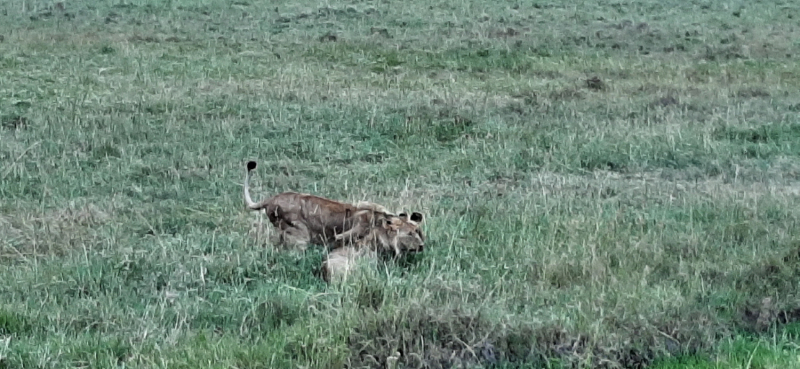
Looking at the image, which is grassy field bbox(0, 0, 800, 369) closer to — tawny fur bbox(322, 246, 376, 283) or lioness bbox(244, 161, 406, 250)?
tawny fur bbox(322, 246, 376, 283)

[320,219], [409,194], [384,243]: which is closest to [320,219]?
[320,219]

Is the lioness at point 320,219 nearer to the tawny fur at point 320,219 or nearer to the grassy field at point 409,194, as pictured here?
the tawny fur at point 320,219

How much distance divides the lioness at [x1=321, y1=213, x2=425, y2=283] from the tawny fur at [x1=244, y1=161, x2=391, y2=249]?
0.40ft

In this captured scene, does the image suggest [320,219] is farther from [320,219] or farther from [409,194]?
[409,194]

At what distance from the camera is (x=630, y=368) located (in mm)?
5156

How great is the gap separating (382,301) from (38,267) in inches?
86.5

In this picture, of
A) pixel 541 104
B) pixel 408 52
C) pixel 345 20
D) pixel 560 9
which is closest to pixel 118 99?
pixel 541 104

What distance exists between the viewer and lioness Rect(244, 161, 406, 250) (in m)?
6.82

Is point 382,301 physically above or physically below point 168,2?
above

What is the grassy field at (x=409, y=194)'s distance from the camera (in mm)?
5293

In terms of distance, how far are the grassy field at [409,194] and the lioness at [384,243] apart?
11 centimetres

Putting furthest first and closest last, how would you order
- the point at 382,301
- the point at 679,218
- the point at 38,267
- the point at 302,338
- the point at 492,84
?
the point at 492,84
the point at 679,218
the point at 38,267
the point at 382,301
the point at 302,338

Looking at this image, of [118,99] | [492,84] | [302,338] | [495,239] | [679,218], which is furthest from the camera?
[492,84]

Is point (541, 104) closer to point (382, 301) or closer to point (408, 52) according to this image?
point (408, 52)
